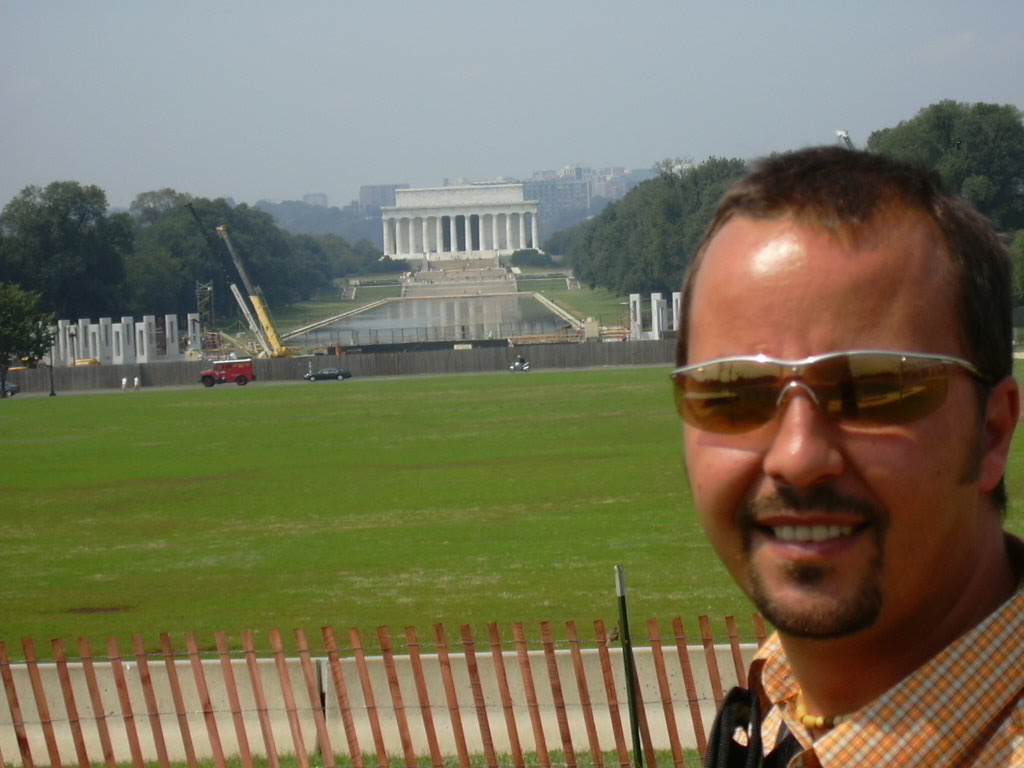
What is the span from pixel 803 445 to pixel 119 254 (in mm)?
107704

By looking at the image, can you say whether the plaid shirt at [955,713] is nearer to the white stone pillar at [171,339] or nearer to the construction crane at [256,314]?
the construction crane at [256,314]

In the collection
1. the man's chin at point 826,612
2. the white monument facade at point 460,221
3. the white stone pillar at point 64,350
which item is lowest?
the white stone pillar at point 64,350

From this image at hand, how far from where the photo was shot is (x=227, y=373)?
79000mm

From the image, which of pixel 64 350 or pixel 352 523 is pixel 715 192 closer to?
pixel 64 350

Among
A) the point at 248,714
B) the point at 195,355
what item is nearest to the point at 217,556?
the point at 248,714

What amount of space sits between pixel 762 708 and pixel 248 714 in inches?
303

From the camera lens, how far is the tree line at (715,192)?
3152 inches

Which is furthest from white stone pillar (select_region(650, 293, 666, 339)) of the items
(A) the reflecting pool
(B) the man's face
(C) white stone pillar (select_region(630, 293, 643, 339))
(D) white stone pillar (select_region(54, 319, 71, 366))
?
(B) the man's face

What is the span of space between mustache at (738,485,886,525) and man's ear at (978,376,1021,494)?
0.67 feet

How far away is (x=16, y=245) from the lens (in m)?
98.6

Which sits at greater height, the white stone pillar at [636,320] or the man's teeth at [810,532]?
the man's teeth at [810,532]

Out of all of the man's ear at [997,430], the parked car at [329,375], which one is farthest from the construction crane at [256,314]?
the man's ear at [997,430]

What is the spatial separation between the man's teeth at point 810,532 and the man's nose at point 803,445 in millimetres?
53

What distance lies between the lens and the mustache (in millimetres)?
1631
